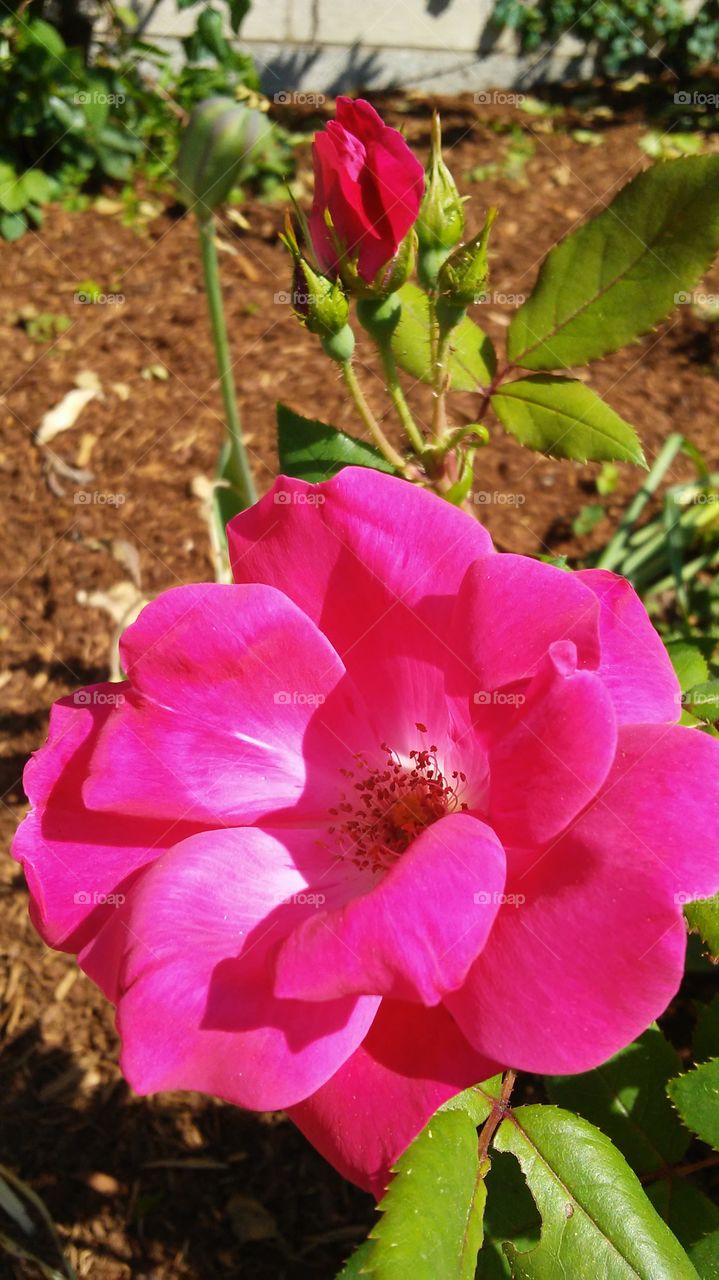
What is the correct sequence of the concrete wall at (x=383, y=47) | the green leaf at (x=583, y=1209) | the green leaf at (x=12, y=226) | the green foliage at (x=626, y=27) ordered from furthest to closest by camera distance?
the green foliage at (x=626, y=27), the concrete wall at (x=383, y=47), the green leaf at (x=12, y=226), the green leaf at (x=583, y=1209)

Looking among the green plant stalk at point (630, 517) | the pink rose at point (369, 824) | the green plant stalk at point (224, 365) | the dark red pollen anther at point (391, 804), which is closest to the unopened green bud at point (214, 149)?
the green plant stalk at point (224, 365)

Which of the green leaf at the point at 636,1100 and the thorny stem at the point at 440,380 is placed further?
the green leaf at the point at 636,1100

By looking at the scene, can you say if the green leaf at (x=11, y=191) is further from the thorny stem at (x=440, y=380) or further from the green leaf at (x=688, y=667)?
the green leaf at (x=688, y=667)

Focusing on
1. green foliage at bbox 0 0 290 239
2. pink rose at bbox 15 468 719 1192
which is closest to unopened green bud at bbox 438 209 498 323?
pink rose at bbox 15 468 719 1192

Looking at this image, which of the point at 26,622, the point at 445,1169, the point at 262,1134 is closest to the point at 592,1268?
the point at 445,1169

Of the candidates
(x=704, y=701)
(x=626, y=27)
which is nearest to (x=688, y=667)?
(x=704, y=701)

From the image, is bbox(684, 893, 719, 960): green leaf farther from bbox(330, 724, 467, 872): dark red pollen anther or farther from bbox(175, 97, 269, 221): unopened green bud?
bbox(175, 97, 269, 221): unopened green bud
